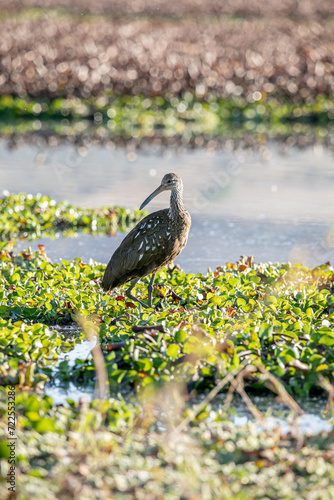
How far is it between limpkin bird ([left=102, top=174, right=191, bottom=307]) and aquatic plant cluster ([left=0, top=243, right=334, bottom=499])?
0.69 feet

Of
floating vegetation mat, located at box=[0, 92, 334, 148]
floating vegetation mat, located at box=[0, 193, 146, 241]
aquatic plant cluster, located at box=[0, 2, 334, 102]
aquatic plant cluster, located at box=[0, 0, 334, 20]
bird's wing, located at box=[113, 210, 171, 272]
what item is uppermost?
aquatic plant cluster, located at box=[0, 0, 334, 20]

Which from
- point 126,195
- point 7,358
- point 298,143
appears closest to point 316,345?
A: point 7,358

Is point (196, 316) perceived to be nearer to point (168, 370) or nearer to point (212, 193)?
point (168, 370)

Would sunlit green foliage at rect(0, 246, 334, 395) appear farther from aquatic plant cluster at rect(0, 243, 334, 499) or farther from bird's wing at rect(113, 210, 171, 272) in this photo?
bird's wing at rect(113, 210, 171, 272)

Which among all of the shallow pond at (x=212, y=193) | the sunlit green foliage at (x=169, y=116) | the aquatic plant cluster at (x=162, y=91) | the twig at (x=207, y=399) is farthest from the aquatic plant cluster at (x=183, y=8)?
the twig at (x=207, y=399)

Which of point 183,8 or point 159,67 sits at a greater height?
point 183,8

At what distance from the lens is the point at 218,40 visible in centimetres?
2892

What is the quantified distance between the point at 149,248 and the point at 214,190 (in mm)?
6972

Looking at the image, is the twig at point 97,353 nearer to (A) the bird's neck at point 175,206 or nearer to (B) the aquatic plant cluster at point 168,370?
(B) the aquatic plant cluster at point 168,370

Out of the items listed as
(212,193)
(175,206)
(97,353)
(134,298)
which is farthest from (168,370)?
(212,193)

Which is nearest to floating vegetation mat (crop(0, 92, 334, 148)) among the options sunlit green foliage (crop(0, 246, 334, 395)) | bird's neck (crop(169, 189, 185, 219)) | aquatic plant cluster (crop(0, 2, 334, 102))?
aquatic plant cluster (crop(0, 2, 334, 102))

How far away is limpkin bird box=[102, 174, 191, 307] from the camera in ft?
24.3

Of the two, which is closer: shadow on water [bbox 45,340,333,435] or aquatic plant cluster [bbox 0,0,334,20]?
shadow on water [bbox 45,340,333,435]

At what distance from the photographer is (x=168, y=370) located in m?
5.89
